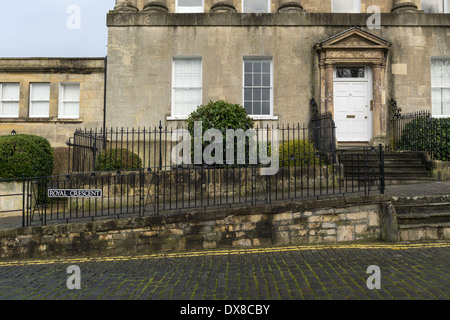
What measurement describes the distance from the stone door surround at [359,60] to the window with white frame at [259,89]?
6.41 feet

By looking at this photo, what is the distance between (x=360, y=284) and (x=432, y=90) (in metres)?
11.7

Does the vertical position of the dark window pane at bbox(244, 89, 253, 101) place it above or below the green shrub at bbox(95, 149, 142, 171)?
above

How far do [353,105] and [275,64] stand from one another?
342cm

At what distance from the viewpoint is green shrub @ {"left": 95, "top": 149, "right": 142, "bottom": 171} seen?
937cm

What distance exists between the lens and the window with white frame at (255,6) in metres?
13.4

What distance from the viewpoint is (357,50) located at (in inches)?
477

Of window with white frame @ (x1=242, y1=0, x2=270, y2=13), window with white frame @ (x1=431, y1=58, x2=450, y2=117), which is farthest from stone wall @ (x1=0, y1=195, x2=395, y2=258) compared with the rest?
window with white frame @ (x1=242, y1=0, x2=270, y2=13)

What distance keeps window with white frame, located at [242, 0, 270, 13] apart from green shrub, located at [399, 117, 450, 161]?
7310 mm

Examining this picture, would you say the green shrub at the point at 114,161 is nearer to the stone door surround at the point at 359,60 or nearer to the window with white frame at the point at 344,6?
the stone door surround at the point at 359,60

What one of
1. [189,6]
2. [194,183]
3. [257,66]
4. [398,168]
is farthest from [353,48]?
[194,183]

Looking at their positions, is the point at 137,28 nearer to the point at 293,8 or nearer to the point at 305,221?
the point at 293,8

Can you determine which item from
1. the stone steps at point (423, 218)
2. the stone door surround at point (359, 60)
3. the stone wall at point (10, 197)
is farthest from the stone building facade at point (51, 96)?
the stone steps at point (423, 218)

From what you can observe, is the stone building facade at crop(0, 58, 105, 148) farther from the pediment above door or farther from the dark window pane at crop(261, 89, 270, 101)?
the pediment above door
